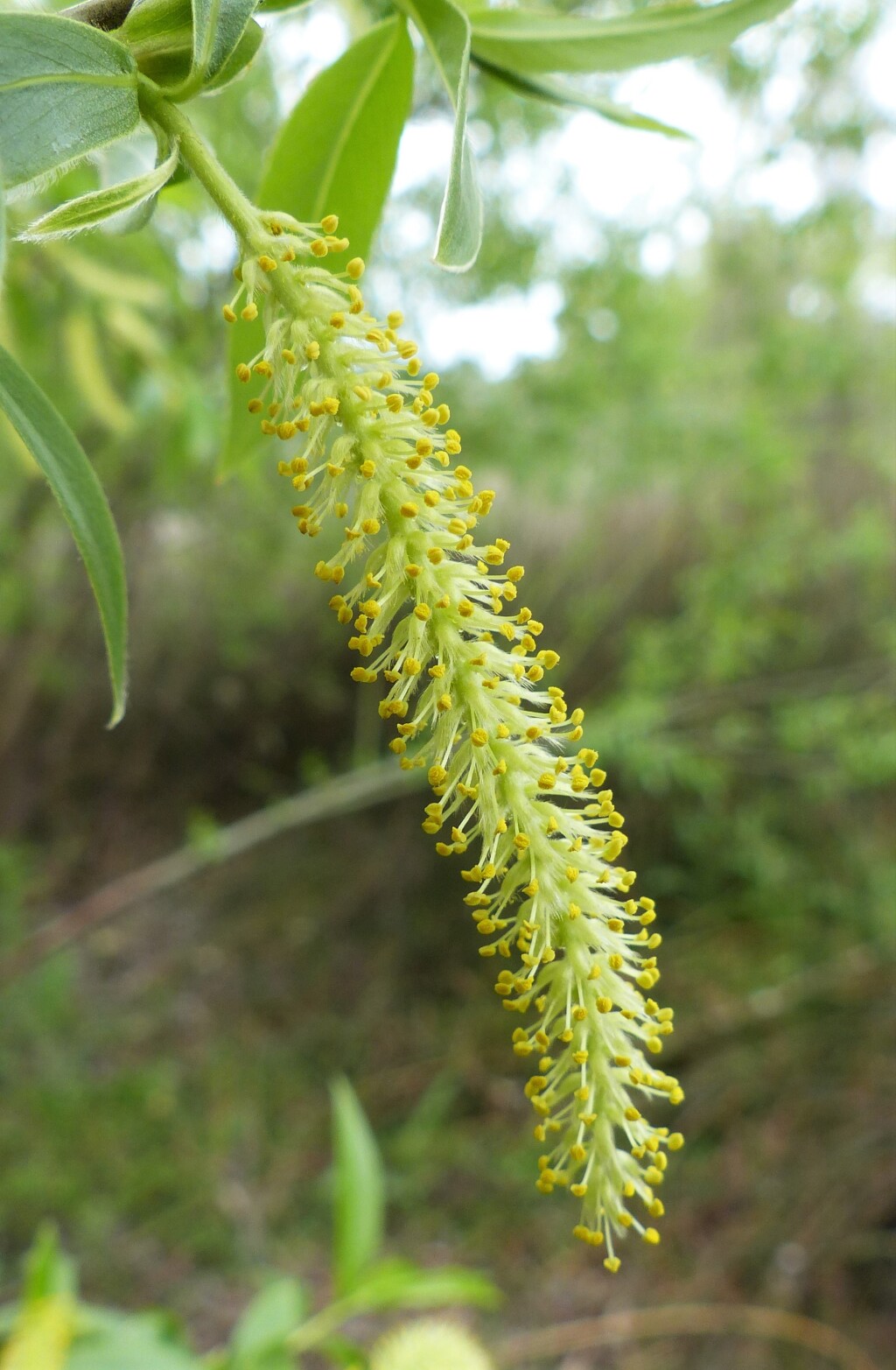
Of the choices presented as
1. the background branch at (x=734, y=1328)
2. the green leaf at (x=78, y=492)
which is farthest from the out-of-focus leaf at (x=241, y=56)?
the background branch at (x=734, y=1328)

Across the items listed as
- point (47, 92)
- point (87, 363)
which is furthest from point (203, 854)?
point (47, 92)

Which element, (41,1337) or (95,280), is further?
(95,280)

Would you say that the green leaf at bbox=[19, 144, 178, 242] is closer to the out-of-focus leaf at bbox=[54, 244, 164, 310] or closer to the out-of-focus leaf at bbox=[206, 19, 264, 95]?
the out-of-focus leaf at bbox=[206, 19, 264, 95]

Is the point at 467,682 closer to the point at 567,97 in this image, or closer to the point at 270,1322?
the point at 567,97

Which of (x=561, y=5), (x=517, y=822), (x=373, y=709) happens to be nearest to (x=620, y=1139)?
(x=517, y=822)

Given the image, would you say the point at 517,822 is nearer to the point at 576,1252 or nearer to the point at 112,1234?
the point at 112,1234

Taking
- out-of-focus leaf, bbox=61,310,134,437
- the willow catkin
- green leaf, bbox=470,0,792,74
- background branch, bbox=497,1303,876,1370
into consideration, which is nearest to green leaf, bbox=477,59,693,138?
green leaf, bbox=470,0,792,74

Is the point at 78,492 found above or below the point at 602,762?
below
